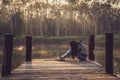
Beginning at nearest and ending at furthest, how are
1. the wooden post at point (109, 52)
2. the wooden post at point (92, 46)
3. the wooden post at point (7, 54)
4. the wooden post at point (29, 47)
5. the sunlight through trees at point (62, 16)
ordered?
the wooden post at point (7, 54) → the wooden post at point (109, 52) → the wooden post at point (29, 47) → the wooden post at point (92, 46) → the sunlight through trees at point (62, 16)

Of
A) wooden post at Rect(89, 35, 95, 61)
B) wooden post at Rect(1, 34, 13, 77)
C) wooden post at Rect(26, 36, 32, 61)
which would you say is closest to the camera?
wooden post at Rect(1, 34, 13, 77)

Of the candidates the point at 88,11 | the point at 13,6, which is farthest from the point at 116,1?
the point at 13,6

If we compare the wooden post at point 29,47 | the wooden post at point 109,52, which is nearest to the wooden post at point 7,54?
the wooden post at point 109,52

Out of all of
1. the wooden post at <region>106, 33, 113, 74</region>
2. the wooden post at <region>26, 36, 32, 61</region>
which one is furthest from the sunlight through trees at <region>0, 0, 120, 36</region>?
the wooden post at <region>106, 33, 113, 74</region>

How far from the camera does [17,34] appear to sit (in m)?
57.6

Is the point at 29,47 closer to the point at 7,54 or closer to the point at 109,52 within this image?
the point at 7,54

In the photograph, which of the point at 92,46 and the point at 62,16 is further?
the point at 62,16

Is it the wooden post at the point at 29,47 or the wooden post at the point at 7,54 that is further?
the wooden post at the point at 29,47

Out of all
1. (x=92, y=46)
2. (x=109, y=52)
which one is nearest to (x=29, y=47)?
(x=92, y=46)

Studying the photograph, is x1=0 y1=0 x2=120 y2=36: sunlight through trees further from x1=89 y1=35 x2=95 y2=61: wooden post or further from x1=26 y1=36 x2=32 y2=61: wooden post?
x1=26 y1=36 x2=32 y2=61: wooden post

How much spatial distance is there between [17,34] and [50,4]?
59.0 feet

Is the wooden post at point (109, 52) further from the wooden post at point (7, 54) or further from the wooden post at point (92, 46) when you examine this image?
the wooden post at point (92, 46)

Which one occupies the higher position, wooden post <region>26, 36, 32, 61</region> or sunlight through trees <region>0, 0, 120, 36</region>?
sunlight through trees <region>0, 0, 120, 36</region>

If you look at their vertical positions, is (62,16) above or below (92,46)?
above
